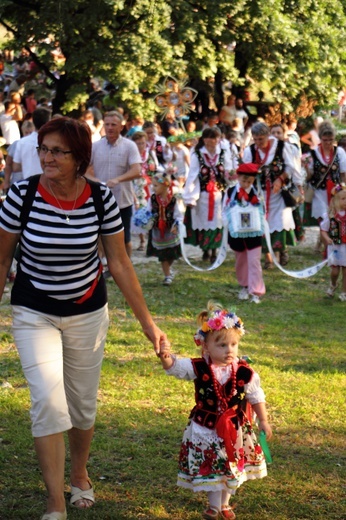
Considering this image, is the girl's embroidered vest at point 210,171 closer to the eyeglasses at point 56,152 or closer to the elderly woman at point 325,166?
the elderly woman at point 325,166

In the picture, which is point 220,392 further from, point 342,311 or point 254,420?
point 342,311

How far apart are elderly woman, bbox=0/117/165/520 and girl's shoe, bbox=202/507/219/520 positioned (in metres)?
0.73

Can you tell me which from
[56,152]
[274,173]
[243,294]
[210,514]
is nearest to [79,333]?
[56,152]

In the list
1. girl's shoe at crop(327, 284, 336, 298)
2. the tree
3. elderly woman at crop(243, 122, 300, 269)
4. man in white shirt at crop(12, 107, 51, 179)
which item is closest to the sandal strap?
man in white shirt at crop(12, 107, 51, 179)

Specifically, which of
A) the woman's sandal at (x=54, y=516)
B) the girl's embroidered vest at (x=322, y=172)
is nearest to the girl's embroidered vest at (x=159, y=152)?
the girl's embroidered vest at (x=322, y=172)

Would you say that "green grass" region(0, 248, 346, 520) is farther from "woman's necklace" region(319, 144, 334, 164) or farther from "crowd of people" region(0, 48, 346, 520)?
"woman's necklace" region(319, 144, 334, 164)

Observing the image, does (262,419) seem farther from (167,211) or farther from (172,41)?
(172,41)

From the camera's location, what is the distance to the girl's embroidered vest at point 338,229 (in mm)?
11055

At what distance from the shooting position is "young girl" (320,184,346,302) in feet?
36.1

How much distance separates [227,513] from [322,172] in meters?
9.07

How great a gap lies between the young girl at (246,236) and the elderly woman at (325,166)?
2.44 metres

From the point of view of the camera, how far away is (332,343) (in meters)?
9.22

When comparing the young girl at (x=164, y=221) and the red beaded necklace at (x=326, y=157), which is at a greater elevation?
the red beaded necklace at (x=326, y=157)

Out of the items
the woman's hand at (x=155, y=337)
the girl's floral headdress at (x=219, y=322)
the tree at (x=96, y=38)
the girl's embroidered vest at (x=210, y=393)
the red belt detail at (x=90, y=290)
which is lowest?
the girl's embroidered vest at (x=210, y=393)
